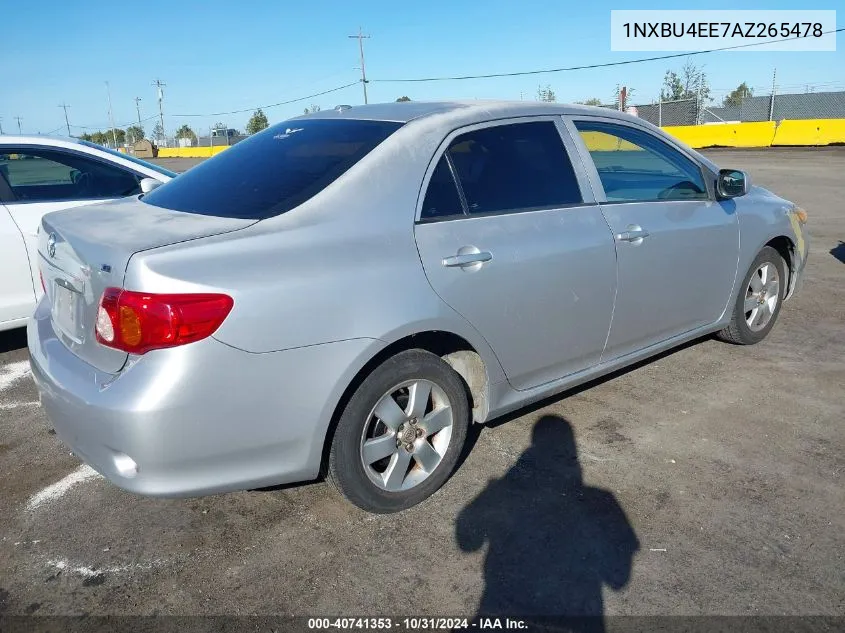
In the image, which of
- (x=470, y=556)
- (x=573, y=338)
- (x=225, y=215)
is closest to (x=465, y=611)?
(x=470, y=556)

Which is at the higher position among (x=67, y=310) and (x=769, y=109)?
(x=769, y=109)

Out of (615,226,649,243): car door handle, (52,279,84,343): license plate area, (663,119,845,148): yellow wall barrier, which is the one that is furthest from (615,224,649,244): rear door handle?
(663,119,845,148): yellow wall barrier

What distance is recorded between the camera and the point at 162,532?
9.32ft

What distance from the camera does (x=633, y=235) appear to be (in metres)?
3.59

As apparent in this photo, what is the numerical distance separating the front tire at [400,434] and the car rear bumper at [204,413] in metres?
0.13

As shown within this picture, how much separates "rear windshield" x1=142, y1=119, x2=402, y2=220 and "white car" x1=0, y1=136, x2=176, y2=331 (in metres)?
1.07

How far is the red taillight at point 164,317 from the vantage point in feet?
7.38

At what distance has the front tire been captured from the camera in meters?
2.69

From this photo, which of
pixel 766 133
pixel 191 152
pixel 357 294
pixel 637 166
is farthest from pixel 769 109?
pixel 191 152

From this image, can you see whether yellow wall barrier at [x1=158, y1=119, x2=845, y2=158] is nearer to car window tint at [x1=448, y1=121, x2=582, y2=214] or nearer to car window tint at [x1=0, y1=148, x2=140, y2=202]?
car window tint at [x1=0, y1=148, x2=140, y2=202]

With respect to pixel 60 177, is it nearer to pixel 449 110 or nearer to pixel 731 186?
pixel 449 110

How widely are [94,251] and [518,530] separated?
1951 millimetres

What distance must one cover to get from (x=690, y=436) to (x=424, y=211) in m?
1.91

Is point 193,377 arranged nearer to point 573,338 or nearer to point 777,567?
point 573,338
